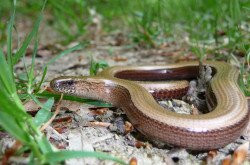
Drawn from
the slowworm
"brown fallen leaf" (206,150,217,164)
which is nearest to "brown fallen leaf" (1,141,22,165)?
the slowworm

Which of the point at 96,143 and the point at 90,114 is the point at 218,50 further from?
the point at 96,143

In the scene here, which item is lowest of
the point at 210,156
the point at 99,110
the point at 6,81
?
the point at 210,156

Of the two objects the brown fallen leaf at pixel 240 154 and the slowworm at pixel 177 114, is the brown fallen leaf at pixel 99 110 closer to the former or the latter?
the slowworm at pixel 177 114

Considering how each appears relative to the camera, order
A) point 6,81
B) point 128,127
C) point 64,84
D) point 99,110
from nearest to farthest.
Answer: point 6,81, point 128,127, point 99,110, point 64,84

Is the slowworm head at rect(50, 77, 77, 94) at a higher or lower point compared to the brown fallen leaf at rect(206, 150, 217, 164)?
higher

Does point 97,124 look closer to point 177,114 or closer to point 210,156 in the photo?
point 177,114

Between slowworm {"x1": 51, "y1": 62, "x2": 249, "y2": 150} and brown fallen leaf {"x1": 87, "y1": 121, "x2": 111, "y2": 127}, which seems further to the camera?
brown fallen leaf {"x1": 87, "y1": 121, "x2": 111, "y2": 127}

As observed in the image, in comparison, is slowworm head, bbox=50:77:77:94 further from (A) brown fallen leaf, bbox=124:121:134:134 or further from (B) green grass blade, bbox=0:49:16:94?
(B) green grass blade, bbox=0:49:16:94

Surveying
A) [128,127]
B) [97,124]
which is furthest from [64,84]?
[128,127]

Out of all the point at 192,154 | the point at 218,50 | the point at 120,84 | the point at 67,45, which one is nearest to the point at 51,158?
the point at 192,154
